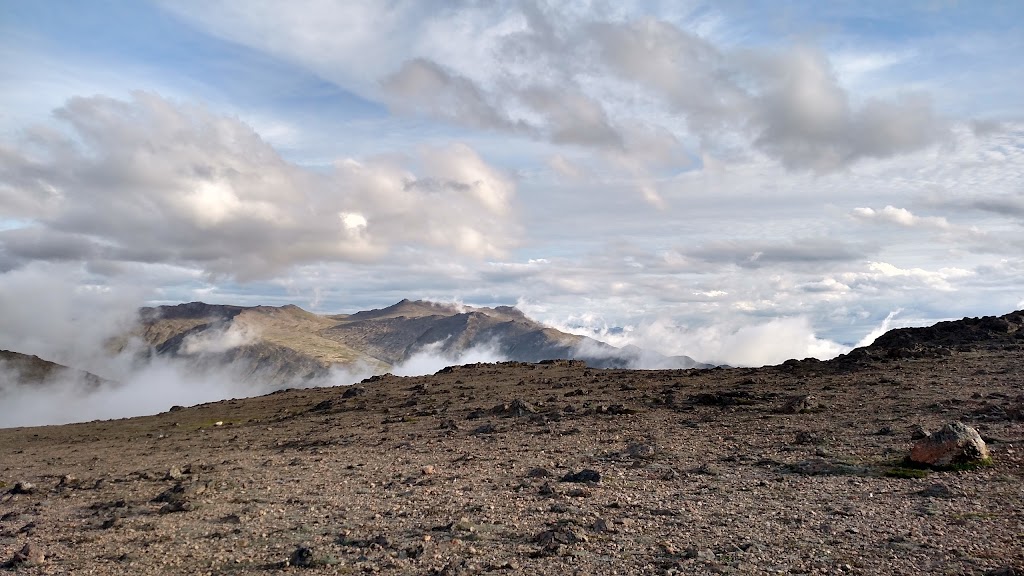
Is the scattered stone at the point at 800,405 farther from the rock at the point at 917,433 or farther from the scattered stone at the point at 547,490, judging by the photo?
the scattered stone at the point at 547,490

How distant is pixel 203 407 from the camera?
307 ft

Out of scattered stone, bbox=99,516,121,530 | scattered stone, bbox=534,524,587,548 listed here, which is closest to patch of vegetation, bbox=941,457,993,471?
scattered stone, bbox=534,524,587,548

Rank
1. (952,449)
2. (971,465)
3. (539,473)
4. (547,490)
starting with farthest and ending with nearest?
(539,473)
(547,490)
(952,449)
(971,465)

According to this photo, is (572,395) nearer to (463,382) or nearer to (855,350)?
(463,382)

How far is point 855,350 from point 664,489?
45.7m

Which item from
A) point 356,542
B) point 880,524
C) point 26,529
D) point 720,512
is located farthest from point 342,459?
point 880,524

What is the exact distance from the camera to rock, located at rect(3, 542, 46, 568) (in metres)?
21.7

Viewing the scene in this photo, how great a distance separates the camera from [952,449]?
24.2 metres

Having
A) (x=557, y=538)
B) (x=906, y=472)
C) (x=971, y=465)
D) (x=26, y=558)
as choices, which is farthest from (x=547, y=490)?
(x=26, y=558)

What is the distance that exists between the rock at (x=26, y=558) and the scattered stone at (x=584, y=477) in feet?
59.1

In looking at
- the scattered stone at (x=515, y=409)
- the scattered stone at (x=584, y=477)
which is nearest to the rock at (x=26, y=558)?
the scattered stone at (x=584, y=477)

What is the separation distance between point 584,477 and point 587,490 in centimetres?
202

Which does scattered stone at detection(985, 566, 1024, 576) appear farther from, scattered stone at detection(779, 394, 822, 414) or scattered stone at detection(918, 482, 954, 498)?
scattered stone at detection(779, 394, 822, 414)

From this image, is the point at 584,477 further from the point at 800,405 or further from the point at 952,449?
the point at 800,405
